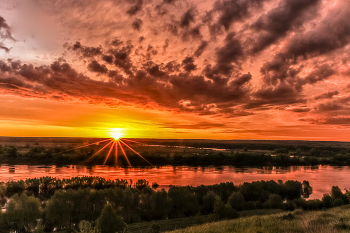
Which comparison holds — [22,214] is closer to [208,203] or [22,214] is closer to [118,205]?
[118,205]

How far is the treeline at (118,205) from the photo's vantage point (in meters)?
39.4

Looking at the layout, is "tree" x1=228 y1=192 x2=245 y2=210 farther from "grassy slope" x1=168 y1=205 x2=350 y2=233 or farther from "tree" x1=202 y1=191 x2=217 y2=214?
"grassy slope" x1=168 y1=205 x2=350 y2=233

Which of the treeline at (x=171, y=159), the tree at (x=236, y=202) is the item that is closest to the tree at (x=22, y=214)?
the tree at (x=236, y=202)

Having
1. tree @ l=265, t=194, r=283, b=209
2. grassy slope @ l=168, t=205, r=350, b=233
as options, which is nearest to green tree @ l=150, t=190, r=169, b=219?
tree @ l=265, t=194, r=283, b=209

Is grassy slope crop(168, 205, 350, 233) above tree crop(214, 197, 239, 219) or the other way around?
above

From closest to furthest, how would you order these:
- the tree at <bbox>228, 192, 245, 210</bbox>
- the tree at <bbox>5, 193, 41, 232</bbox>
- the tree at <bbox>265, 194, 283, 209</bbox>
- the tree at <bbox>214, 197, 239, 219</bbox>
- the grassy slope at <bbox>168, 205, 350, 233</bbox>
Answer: the grassy slope at <bbox>168, 205, 350, 233</bbox>
the tree at <bbox>5, 193, 41, 232</bbox>
the tree at <bbox>214, 197, 239, 219</bbox>
the tree at <bbox>228, 192, 245, 210</bbox>
the tree at <bbox>265, 194, 283, 209</bbox>

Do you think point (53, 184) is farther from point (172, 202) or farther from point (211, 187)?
point (211, 187)

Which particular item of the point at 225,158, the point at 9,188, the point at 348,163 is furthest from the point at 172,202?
the point at 348,163

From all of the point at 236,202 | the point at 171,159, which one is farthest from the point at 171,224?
the point at 171,159

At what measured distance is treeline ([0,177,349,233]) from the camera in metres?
39.4

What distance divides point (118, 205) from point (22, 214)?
54.4 ft

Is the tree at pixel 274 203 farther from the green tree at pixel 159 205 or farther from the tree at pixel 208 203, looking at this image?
the green tree at pixel 159 205

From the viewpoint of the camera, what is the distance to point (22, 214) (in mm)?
39438

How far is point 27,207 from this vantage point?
131 feet
